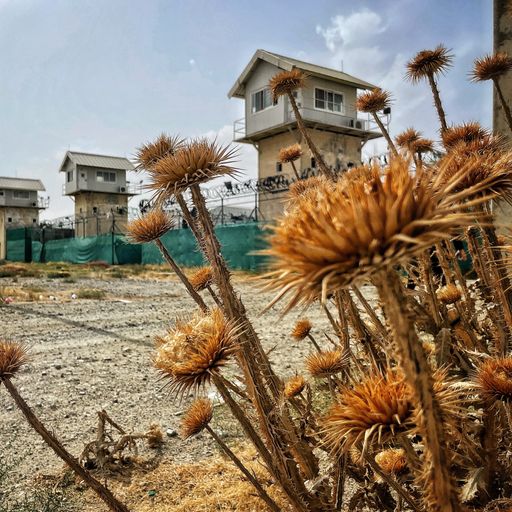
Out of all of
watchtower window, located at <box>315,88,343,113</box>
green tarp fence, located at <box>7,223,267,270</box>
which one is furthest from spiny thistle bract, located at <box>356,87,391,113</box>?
watchtower window, located at <box>315,88,343,113</box>

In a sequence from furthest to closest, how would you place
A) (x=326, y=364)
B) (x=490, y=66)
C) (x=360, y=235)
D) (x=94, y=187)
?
1. (x=94, y=187)
2. (x=490, y=66)
3. (x=326, y=364)
4. (x=360, y=235)

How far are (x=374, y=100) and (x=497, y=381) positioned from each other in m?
3.16

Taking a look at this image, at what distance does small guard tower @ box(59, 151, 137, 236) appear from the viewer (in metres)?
51.6

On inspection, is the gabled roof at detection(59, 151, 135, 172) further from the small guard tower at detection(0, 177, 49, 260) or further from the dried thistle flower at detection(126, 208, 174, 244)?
the dried thistle flower at detection(126, 208, 174, 244)

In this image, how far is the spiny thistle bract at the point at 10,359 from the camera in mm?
1873

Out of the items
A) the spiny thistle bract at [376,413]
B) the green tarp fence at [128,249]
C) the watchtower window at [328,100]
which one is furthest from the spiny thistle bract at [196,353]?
the watchtower window at [328,100]

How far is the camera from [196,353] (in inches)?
56.1

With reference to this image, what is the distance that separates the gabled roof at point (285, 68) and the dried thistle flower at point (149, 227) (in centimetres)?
2846

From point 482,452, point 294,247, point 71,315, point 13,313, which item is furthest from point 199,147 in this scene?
point 13,313

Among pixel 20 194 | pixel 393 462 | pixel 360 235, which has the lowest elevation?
pixel 393 462

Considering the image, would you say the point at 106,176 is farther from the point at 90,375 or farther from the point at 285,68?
the point at 90,375

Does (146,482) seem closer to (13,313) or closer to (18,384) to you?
(18,384)

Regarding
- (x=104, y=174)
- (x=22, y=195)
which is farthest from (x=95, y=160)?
(x=22, y=195)

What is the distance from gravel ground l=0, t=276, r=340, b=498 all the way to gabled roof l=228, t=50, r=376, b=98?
73.3ft
